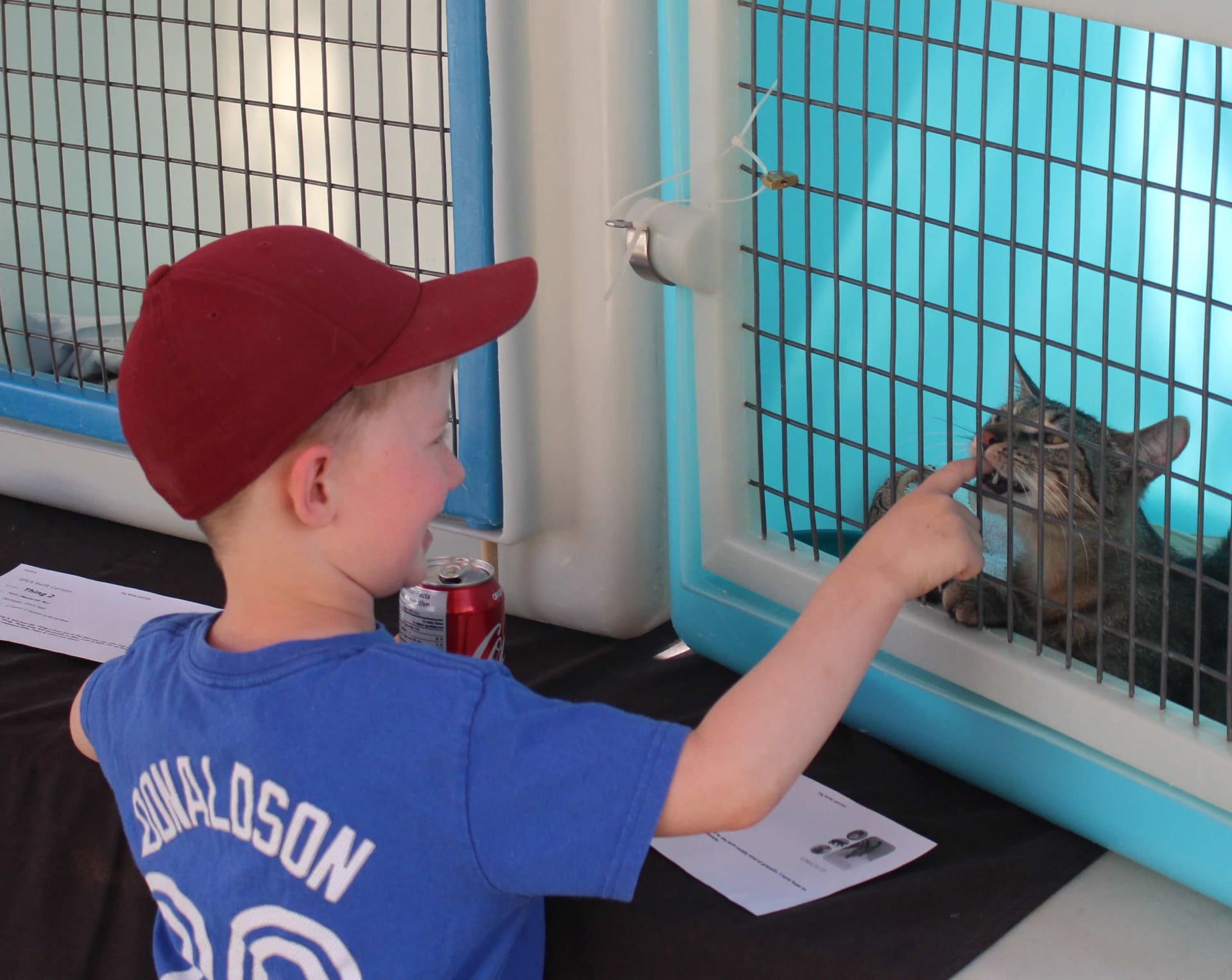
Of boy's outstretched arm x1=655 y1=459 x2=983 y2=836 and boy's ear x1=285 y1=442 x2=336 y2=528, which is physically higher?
boy's ear x1=285 y1=442 x2=336 y2=528

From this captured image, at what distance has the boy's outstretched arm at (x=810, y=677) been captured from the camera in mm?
646

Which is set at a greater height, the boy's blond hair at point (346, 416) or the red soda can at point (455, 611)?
the boy's blond hair at point (346, 416)

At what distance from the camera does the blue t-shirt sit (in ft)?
2.08

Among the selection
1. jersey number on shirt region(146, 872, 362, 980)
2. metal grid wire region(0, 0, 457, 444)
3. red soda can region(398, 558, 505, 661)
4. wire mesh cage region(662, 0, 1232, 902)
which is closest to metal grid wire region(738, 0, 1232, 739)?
wire mesh cage region(662, 0, 1232, 902)

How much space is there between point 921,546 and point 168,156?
78cm

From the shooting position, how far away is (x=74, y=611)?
1.18 m

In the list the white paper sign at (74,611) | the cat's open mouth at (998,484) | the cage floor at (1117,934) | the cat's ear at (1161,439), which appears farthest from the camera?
the white paper sign at (74,611)

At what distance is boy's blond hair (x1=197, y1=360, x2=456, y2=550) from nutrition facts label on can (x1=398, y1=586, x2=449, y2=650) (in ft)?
0.86

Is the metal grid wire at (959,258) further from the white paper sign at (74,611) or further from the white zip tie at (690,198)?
the white paper sign at (74,611)

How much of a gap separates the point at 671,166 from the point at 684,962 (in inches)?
21.2

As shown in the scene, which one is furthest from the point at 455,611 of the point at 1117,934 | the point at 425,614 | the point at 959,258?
the point at 959,258

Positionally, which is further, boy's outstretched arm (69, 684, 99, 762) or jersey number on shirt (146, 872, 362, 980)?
boy's outstretched arm (69, 684, 99, 762)

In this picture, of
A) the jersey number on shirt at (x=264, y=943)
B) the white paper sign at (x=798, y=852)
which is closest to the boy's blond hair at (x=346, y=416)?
the jersey number on shirt at (x=264, y=943)

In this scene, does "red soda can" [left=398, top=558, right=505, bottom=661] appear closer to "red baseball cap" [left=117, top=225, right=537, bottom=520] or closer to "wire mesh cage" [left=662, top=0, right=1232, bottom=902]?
"wire mesh cage" [left=662, top=0, right=1232, bottom=902]
